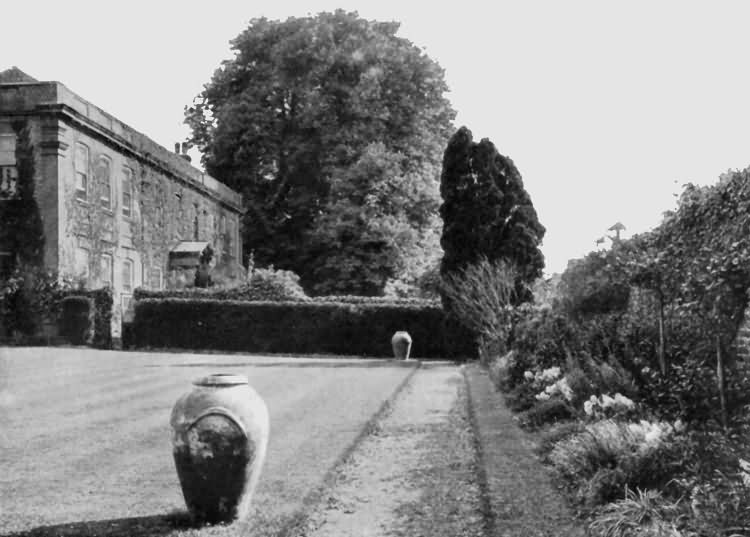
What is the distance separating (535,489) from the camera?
795cm

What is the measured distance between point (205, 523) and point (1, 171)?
25062mm

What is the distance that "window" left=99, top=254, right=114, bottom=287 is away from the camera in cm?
3106

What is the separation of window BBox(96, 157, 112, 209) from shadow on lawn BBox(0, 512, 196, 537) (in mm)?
25441

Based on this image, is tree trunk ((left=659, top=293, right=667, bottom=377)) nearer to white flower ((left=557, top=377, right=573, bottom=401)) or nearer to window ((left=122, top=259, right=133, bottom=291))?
white flower ((left=557, top=377, right=573, bottom=401))

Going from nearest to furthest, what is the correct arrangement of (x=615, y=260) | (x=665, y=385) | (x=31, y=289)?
(x=665, y=385), (x=615, y=260), (x=31, y=289)

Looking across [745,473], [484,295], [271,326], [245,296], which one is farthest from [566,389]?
[245,296]

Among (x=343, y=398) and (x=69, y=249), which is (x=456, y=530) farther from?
(x=69, y=249)

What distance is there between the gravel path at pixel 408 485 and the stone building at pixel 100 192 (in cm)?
1876

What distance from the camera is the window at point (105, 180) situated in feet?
102

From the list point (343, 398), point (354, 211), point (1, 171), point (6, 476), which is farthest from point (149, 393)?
point (354, 211)

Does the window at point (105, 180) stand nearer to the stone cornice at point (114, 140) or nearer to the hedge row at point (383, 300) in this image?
the stone cornice at point (114, 140)

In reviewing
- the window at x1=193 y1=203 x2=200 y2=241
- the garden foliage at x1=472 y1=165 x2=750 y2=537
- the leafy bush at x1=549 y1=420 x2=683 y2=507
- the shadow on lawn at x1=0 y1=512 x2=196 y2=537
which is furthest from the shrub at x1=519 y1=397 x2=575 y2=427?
the window at x1=193 y1=203 x2=200 y2=241

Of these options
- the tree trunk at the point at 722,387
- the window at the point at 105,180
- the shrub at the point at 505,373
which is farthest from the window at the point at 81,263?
the tree trunk at the point at 722,387

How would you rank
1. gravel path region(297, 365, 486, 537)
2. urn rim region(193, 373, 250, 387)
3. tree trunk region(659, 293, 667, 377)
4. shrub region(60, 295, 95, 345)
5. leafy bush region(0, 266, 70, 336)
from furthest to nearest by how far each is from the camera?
→ shrub region(60, 295, 95, 345)
leafy bush region(0, 266, 70, 336)
tree trunk region(659, 293, 667, 377)
gravel path region(297, 365, 486, 537)
urn rim region(193, 373, 250, 387)
